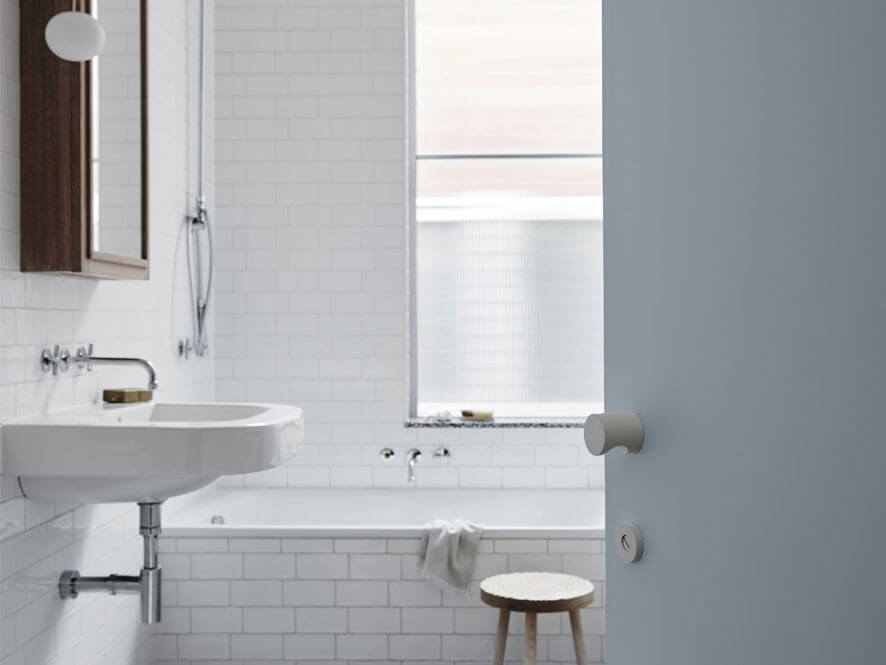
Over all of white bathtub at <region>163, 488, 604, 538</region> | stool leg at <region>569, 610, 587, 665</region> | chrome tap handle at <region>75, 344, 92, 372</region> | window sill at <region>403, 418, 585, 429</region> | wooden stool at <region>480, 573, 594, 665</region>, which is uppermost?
chrome tap handle at <region>75, 344, 92, 372</region>

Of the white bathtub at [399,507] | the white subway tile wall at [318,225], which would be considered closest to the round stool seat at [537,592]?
the white bathtub at [399,507]

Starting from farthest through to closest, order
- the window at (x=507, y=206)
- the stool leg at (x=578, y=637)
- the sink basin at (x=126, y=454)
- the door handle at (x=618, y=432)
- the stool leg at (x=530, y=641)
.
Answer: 1. the window at (x=507, y=206)
2. the stool leg at (x=578, y=637)
3. the stool leg at (x=530, y=641)
4. the sink basin at (x=126, y=454)
5. the door handle at (x=618, y=432)

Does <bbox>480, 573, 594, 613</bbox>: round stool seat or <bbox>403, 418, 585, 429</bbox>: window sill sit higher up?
<bbox>403, 418, 585, 429</bbox>: window sill

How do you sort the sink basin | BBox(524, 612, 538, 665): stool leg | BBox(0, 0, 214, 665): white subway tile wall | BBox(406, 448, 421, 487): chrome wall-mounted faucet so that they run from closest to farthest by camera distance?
the sink basin, BBox(0, 0, 214, 665): white subway tile wall, BBox(524, 612, 538, 665): stool leg, BBox(406, 448, 421, 487): chrome wall-mounted faucet

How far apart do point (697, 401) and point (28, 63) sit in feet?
7.05

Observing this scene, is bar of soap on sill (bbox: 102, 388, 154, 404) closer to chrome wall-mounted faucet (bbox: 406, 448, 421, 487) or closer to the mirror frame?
the mirror frame

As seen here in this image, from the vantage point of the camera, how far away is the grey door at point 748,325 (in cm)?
59

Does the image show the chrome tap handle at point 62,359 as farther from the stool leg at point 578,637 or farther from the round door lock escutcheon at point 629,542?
the round door lock escutcheon at point 629,542

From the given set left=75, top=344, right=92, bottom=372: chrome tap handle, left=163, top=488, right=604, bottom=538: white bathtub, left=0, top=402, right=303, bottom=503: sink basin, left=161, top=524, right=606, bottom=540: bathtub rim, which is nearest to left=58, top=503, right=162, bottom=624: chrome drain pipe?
left=0, top=402, right=303, bottom=503: sink basin

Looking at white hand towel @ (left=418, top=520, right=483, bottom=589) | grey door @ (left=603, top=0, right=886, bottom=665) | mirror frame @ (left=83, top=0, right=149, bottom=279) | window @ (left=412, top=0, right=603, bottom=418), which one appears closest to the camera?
grey door @ (left=603, top=0, right=886, bottom=665)

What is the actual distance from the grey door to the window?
3.23 metres

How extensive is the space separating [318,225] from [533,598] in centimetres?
206

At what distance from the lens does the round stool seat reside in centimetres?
278

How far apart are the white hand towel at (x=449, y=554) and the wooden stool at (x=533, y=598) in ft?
0.55
